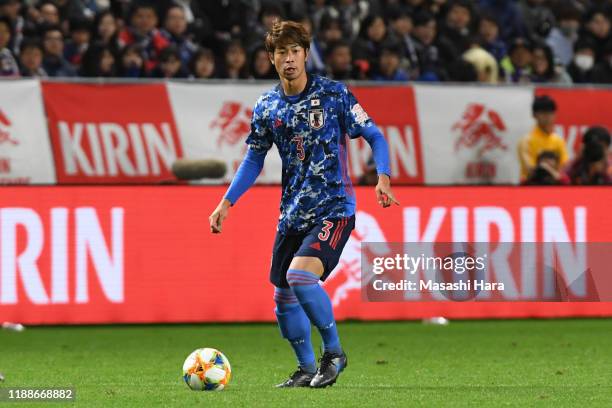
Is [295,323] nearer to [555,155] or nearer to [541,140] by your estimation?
[555,155]

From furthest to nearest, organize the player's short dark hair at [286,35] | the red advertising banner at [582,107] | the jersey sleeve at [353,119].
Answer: the red advertising banner at [582,107] → the jersey sleeve at [353,119] → the player's short dark hair at [286,35]

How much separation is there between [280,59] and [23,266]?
19.6ft

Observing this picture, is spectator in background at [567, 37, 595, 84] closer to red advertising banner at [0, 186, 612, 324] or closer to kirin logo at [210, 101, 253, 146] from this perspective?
kirin logo at [210, 101, 253, 146]

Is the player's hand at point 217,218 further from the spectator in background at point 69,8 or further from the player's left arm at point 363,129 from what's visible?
the spectator in background at point 69,8

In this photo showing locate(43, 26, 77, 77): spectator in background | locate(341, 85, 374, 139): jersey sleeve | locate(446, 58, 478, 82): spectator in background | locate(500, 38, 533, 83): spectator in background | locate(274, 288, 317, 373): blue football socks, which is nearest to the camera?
locate(341, 85, 374, 139): jersey sleeve

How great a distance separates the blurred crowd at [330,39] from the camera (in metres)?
17.9

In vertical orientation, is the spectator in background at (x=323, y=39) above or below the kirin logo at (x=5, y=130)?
above

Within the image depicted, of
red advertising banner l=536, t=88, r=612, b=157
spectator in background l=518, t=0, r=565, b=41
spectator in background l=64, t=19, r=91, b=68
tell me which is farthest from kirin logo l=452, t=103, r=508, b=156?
spectator in background l=64, t=19, r=91, b=68

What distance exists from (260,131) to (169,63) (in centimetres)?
881

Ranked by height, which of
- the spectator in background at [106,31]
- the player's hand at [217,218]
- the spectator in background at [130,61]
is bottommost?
the spectator in background at [130,61]

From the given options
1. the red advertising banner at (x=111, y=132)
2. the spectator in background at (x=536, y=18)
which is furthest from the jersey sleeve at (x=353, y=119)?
the spectator in background at (x=536, y=18)

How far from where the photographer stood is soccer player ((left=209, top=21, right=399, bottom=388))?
895 centimetres

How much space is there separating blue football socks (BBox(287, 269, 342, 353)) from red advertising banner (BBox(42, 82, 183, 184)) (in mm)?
8187

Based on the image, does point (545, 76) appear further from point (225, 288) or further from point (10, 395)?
point (10, 395)
